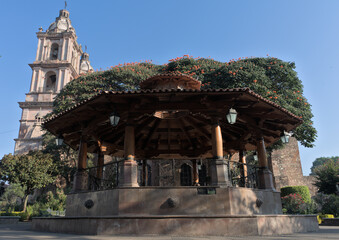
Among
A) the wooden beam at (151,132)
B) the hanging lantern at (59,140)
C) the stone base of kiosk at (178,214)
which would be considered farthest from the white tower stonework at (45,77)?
the stone base of kiosk at (178,214)

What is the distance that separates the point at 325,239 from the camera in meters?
7.06

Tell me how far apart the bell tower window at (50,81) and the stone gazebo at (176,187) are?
5283 cm

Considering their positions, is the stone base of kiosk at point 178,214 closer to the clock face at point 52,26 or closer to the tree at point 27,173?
the tree at point 27,173

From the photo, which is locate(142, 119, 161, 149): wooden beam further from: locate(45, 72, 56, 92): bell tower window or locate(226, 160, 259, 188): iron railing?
locate(45, 72, 56, 92): bell tower window

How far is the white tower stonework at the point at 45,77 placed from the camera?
54.8m

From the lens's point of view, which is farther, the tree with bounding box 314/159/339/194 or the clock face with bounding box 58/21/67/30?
the clock face with bounding box 58/21/67/30

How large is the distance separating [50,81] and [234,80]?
53.1m

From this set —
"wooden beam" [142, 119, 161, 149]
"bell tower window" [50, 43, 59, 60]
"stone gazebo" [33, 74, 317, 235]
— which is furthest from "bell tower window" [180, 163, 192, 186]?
"bell tower window" [50, 43, 59, 60]

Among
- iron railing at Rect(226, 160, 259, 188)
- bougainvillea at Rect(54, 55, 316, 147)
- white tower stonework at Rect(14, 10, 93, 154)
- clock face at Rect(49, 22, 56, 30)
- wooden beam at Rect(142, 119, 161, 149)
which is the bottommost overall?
iron railing at Rect(226, 160, 259, 188)

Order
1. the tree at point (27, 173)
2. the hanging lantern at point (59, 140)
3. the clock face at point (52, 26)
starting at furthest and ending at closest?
the clock face at point (52, 26), the tree at point (27, 173), the hanging lantern at point (59, 140)

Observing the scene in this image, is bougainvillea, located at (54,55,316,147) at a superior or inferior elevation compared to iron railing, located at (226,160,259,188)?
superior

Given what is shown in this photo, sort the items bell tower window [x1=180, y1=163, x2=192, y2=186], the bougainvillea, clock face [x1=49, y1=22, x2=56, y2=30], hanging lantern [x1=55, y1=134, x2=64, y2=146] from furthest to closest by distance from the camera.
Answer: clock face [x1=49, y1=22, x2=56, y2=30]
bell tower window [x1=180, y1=163, x2=192, y2=186]
the bougainvillea
hanging lantern [x1=55, y1=134, x2=64, y2=146]

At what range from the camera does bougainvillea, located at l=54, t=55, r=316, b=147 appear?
2228cm

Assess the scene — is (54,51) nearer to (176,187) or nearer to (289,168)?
(289,168)
